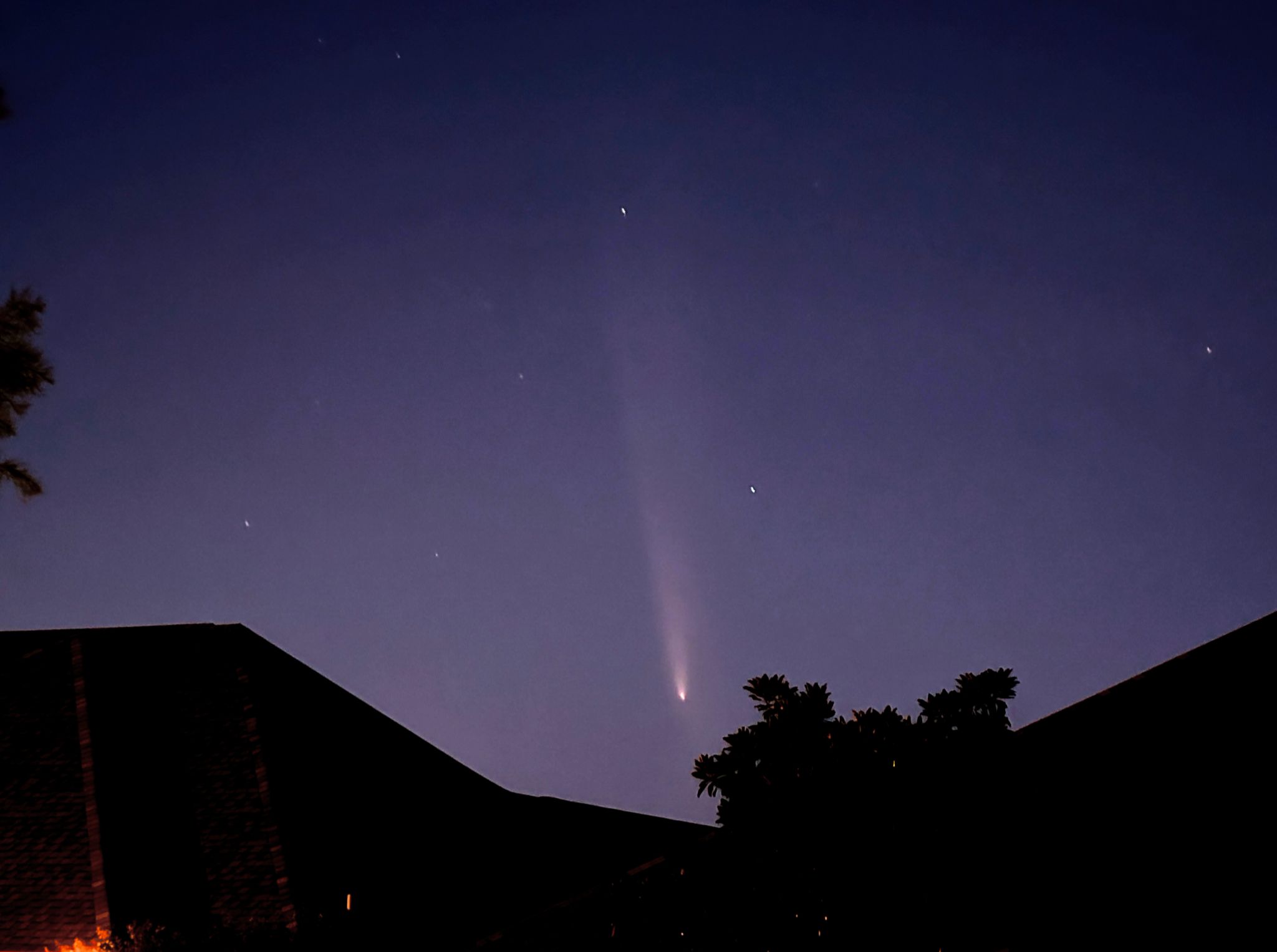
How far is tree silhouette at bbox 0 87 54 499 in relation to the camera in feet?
61.5

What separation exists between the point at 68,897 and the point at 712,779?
1124 cm

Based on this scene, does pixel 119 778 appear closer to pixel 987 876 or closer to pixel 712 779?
pixel 712 779

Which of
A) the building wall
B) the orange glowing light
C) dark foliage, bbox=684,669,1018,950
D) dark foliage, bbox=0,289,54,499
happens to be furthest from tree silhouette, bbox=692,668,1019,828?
dark foliage, bbox=0,289,54,499

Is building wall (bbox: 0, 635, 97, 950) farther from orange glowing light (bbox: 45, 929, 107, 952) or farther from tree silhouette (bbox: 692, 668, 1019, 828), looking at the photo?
tree silhouette (bbox: 692, 668, 1019, 828)

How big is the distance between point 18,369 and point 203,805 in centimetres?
1171

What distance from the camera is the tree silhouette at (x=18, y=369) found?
18.7 meters

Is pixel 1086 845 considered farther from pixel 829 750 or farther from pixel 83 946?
pixel 83 946

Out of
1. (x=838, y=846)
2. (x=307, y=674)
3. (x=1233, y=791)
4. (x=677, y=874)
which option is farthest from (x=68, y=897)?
(x=1233, y=791)

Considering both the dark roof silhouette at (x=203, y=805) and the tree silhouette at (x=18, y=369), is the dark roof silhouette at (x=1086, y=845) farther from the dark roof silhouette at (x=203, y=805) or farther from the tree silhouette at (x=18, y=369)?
the tree silhouette at (x=18, y=369)

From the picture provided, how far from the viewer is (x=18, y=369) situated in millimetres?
18859

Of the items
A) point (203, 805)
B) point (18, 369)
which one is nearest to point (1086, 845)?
point (203, 805)

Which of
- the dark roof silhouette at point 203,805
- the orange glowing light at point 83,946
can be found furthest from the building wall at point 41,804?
the orange glowing light at point 83,946

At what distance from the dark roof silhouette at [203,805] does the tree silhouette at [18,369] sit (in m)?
6.13

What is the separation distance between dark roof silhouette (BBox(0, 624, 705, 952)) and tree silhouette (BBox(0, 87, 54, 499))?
613cm
